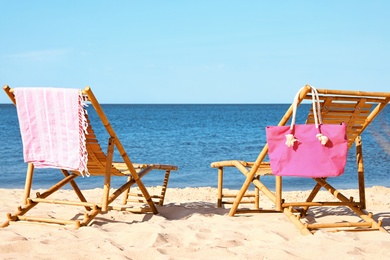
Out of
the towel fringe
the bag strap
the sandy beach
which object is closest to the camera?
the sandy beach

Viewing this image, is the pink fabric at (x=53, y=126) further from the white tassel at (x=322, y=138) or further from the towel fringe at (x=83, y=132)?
the white tassel at (x=322, y=138)

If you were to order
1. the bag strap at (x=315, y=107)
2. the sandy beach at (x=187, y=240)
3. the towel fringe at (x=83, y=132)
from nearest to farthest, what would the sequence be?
the sandy beach at (x=187, y=240), the bag strap at (x=315, y=107), the towel fringe at (x=83, y=132)

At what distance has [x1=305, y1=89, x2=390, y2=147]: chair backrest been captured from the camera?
424cm

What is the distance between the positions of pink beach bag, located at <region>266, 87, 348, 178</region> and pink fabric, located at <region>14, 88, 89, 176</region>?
145 centimetres

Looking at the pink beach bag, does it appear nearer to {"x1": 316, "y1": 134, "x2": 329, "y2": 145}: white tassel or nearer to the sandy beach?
{"x1": 316, "y1": 134, "x2": 329, "y2": 145}: white tassel

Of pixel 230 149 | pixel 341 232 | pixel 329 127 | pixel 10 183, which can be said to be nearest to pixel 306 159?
pixel 329 127

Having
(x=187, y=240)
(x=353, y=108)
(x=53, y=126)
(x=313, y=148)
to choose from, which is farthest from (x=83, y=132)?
(x=353, y=108)

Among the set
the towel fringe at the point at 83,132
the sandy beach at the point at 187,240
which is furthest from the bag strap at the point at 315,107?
the towel fringe at the point at 83,132

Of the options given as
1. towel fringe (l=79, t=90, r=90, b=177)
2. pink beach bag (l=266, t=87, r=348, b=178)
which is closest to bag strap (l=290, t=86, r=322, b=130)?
pink beach bag (l=266, t=87, r=348, b=178)

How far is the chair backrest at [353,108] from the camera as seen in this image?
424cm

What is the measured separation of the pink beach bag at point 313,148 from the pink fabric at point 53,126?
4.76 feet

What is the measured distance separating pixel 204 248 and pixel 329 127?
132cm

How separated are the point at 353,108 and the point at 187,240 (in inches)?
67.1

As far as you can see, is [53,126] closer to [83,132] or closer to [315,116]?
[83,132]
